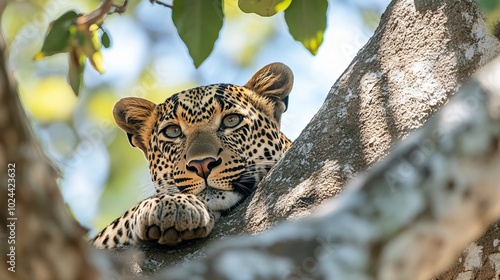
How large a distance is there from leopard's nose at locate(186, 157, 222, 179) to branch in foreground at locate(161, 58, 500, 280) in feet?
14.1

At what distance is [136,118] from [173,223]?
2.56m

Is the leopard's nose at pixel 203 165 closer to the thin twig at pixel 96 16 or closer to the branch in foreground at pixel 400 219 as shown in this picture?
the thin twig at pixel 96 16

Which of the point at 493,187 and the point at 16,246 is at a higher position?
the point at 493,187

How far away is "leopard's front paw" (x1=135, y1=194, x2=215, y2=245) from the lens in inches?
183

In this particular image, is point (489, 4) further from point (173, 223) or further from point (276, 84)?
point (276, 84)

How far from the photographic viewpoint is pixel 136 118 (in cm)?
712

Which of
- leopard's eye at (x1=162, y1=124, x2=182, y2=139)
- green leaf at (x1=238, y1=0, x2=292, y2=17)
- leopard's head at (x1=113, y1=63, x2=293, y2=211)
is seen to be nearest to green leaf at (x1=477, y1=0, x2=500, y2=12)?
green leaf at (x1=238, y1=0, x2=292, y2=17)

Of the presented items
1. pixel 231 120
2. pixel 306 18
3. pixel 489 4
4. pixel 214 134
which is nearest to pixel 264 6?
pixel 306 18

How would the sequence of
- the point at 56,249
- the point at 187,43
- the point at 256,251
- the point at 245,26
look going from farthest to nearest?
the point at 245,26
the point at 187,43
the point at 256,251
the point at 56,249

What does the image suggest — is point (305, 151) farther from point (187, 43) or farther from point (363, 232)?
point (363, 232)

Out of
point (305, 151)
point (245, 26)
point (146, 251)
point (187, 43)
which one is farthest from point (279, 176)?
point (245, 26)

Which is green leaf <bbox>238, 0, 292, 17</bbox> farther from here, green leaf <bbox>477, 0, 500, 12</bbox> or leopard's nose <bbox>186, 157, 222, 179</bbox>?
leopard's nose <bbox>186, 157, 222, 179</bbox>

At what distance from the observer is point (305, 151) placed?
4.48m

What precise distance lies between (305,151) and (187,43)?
120cm
